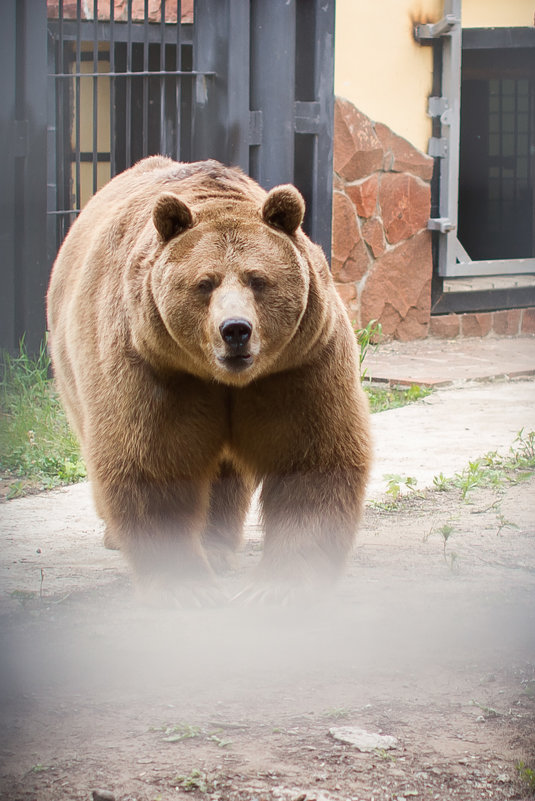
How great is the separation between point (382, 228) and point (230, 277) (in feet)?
14.0

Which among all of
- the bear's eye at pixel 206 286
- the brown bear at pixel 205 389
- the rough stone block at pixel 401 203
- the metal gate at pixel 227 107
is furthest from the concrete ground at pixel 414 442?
the rough stone block at pixel 401 203

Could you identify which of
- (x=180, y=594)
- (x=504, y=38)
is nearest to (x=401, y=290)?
(x=180, y=594)

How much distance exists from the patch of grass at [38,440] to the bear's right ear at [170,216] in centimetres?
128

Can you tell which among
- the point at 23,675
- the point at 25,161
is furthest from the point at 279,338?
the point at 23,675

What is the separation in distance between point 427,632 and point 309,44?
2.33 metres

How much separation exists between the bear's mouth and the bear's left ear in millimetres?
371

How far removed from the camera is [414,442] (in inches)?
157

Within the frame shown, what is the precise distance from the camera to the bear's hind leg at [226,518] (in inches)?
111

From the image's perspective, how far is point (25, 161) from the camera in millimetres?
1233

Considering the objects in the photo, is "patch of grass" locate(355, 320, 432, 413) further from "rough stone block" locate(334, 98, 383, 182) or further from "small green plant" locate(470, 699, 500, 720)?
"small green plant" locate(470, 699, 500, 720)

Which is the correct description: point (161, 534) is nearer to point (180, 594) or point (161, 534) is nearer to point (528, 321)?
point (180, 594)

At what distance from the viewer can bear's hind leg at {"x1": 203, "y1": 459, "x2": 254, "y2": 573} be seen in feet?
9.27

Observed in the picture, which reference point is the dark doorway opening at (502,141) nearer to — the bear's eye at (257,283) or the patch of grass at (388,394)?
the bear's eye at (257,283)

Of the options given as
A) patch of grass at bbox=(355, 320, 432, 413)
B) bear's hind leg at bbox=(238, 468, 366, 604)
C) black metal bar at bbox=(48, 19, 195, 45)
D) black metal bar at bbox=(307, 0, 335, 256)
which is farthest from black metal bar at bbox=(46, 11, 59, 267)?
bear's hind leg at bbox=(238, 468, 366, 604)
